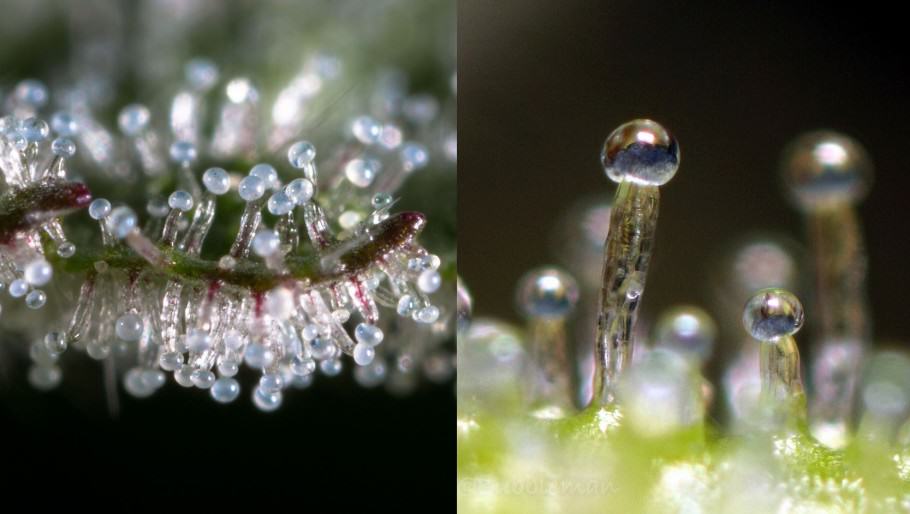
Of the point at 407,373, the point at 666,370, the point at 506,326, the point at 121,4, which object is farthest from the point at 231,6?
the point at 666,370

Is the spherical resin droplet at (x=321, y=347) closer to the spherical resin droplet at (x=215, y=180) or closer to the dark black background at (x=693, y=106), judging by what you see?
A: the spherical resin droplet at (x=215, y=180)

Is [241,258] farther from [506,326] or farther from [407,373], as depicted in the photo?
[407,373]

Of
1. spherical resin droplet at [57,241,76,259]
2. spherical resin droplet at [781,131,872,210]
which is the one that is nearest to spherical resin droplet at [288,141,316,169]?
spherical resin droplet at [57,241,76,259]

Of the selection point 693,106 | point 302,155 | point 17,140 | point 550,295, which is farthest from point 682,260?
point 17,140

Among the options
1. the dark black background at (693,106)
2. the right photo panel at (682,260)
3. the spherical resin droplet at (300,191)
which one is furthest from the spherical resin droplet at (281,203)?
the dark black background at (693,106)

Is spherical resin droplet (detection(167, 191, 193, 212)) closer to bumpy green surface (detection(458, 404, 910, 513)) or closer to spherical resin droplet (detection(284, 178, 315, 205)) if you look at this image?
spherical resin droplet (detection(284, 178, 315, 205))

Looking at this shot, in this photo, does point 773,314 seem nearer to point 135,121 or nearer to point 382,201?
point 382,201

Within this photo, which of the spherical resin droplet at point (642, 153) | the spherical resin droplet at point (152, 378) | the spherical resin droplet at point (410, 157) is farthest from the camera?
the spherical resin droplet at point (410, 157)
